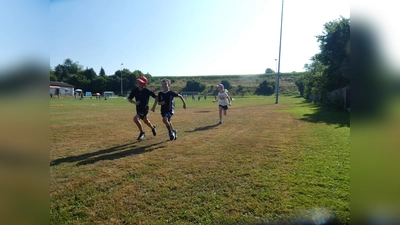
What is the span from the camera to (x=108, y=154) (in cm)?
604

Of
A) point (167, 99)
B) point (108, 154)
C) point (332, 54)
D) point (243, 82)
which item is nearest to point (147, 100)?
point (167, 99)

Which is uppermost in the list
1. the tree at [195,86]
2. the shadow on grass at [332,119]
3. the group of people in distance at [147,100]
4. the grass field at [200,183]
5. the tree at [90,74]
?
the tree at [90,74]

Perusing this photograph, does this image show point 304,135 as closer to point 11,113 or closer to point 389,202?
point 389,202

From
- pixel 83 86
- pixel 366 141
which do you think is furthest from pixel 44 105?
pixel 83 86

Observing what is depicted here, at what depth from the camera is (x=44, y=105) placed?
1.49 metres

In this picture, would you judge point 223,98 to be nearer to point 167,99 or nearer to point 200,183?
point 167,99

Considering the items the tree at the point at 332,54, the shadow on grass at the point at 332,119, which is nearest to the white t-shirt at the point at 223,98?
the shadow on grass at the point at 332,119

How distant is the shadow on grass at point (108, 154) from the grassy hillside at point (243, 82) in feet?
234

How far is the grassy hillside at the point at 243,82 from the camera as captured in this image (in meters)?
85.8

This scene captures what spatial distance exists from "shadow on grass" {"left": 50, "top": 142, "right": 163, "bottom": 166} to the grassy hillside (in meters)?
71.2

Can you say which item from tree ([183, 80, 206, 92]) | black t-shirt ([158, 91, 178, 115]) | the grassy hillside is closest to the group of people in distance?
black t-shirt ([158, 91, 178, 115])

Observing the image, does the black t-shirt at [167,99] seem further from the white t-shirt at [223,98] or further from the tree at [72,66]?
the tree at [72,66]

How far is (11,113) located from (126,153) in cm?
501

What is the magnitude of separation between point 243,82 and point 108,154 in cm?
9807
